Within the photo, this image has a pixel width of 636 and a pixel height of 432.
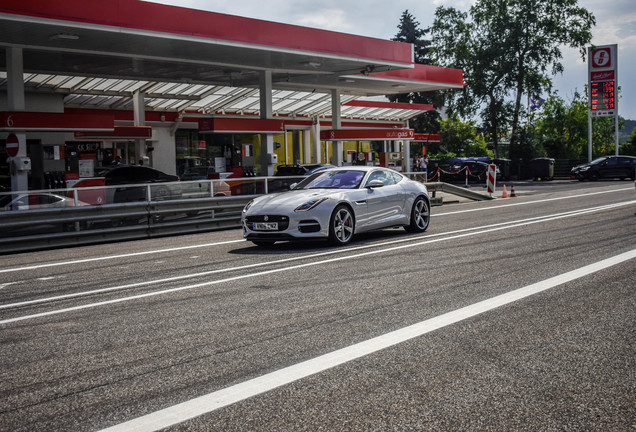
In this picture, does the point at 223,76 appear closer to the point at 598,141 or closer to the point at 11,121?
the point at 11,121

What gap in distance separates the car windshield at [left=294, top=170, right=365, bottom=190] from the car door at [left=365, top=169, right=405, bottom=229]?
0.23 m

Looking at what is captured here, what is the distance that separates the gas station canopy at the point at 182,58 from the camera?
54.7 ft

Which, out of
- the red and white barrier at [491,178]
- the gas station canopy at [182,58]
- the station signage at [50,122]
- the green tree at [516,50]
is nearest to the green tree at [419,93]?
the green tree at [516,50]

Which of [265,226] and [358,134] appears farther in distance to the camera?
[358,134]

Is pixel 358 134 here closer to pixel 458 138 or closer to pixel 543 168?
pixel 543 168

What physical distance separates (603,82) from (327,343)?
50.3m

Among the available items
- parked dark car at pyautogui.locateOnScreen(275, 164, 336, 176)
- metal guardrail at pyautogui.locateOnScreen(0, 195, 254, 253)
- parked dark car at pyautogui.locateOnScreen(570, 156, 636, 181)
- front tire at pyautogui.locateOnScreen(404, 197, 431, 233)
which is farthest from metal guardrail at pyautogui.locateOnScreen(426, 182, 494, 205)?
parked dark car at pyautogui.locateOnScreen(570, 156, 636, 181)

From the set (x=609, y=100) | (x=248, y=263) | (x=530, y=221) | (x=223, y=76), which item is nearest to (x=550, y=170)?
(x=609, y=100)

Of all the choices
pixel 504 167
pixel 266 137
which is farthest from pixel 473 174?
pixel 266 137

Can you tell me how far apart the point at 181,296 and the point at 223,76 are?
20.9 m

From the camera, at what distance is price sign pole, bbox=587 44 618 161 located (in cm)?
5009

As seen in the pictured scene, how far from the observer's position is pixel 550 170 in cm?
4656

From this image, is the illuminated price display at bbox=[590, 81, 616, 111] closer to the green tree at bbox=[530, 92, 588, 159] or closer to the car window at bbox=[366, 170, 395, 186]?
the green tree at bbox=[530, 92, 588, 159]

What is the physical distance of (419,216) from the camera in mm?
14156
